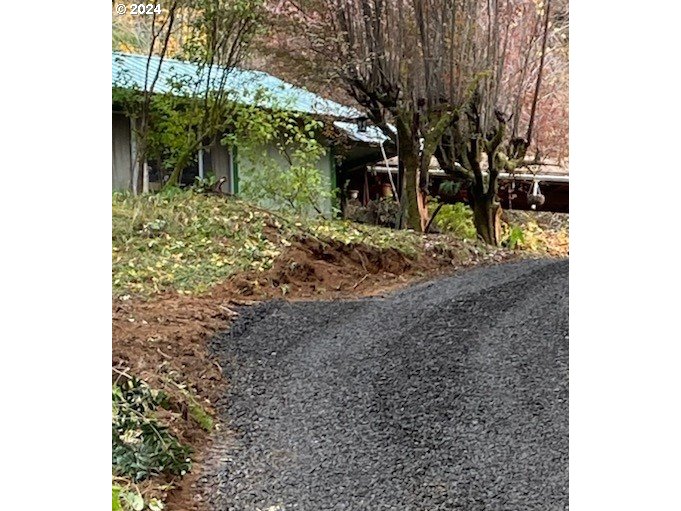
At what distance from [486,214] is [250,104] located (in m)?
0.89

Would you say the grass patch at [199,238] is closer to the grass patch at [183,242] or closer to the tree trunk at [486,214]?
the grass patch at [183,242]

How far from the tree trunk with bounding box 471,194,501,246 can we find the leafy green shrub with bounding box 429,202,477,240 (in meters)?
0.02

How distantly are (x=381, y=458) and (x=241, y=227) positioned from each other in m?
0.90

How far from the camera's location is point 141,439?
268cm

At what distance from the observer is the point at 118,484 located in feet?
8.86

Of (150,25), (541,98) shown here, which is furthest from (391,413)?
(150,25)

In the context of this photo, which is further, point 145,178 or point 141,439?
point 145,178

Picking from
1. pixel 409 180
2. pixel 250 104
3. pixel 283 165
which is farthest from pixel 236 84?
pixel 409 180

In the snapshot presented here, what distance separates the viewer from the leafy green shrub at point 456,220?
285cm

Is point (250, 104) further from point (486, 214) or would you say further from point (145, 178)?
point (486, 214)

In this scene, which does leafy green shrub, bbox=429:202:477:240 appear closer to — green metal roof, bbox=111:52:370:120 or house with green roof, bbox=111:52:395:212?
house with green roof, bbox=111:52:395:212

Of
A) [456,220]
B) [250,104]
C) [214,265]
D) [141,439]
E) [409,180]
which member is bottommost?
[141,439]

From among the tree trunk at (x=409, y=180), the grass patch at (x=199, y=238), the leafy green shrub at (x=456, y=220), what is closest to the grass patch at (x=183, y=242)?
the grass patch at (x=199, y=238)
